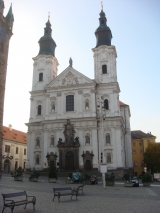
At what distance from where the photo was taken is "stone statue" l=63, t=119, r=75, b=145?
38900 millimetres

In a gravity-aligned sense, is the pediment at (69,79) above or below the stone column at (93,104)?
above

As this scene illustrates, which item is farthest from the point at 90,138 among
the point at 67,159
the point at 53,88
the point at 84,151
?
the point at 53,88

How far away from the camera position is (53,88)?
43031 mm

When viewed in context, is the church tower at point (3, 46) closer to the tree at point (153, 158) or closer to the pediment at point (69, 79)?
the pediment at point (69, 79)

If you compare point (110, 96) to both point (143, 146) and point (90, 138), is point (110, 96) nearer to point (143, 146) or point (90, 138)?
point (90, 138)

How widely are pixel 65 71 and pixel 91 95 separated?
292 inches

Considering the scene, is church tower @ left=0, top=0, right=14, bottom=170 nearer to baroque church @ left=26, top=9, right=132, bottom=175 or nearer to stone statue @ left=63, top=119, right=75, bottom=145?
baroque church @ left=26, top=9, right=132, bottom=175

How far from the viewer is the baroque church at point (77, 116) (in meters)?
37.8

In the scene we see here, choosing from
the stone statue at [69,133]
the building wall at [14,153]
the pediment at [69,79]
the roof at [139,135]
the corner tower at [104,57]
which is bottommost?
the building wall at [14,153]

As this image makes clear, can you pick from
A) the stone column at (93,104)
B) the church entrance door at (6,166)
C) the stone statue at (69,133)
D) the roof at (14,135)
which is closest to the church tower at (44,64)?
the stone column at (93,104)

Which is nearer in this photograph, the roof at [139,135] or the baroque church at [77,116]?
the baroque church at [77,116]

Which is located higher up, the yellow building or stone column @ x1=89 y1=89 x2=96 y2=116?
stone column @ x1=89 y1=89 x2=96 y2=116

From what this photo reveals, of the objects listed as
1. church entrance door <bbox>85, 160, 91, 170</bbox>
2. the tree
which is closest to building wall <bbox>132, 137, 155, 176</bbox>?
the tree

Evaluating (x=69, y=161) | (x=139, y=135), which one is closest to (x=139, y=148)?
(x=139, y=135)
